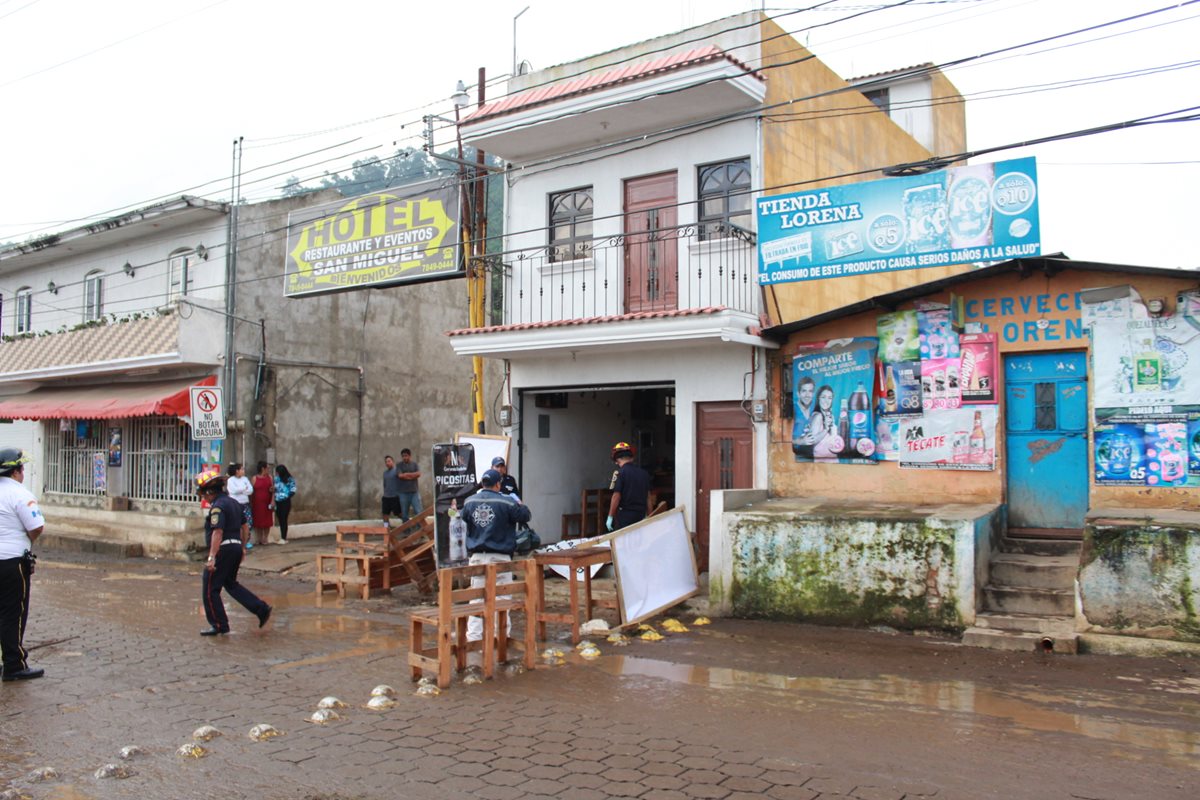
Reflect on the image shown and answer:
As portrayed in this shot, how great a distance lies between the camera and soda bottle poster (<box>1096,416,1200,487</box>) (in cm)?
981

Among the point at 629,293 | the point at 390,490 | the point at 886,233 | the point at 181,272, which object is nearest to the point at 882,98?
the point at 629,293

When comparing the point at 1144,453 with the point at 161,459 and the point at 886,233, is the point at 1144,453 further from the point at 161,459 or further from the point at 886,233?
the point at 161,459

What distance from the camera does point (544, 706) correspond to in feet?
22.3

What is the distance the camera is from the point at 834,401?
12.0 m

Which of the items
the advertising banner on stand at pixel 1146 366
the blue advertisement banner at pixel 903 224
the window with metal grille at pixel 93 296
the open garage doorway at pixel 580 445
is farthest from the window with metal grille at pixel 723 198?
the window with metal grille at pixel 93 296

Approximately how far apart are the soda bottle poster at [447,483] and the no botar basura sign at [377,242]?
412 cm

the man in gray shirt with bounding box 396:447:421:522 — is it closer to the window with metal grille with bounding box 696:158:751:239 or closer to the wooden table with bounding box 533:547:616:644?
the window with metal grille with bounding box 696:158:751:239

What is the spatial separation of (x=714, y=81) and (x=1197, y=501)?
755 cm

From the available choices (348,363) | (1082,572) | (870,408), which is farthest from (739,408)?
(348,363)

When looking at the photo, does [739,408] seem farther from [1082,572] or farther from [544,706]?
[544,706]

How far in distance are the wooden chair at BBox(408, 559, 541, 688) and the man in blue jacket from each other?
23cm

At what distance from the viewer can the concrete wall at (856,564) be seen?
9070 mm

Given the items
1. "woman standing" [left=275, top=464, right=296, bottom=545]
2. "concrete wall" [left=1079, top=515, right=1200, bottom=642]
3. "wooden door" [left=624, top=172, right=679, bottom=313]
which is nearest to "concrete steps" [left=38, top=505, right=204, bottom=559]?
"woman standing" [left=275, top=464, right=296, bottom=545]

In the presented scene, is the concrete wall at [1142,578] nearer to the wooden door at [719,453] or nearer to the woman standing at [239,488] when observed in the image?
the wooden door at [719,453]
